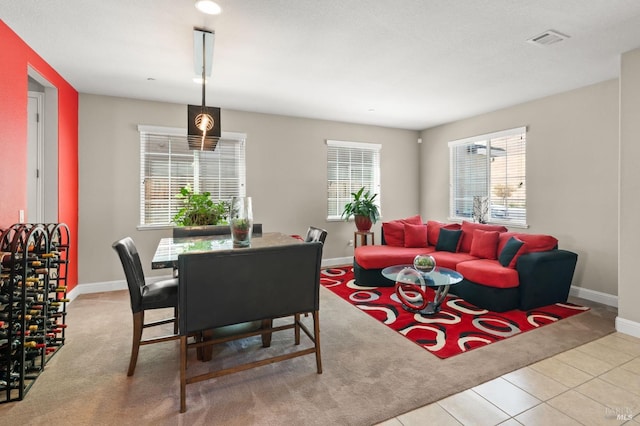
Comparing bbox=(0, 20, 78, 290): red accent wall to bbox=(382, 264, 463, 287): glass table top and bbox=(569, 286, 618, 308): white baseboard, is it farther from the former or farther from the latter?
bbox=(569, 286, 618, 308): white baseboard

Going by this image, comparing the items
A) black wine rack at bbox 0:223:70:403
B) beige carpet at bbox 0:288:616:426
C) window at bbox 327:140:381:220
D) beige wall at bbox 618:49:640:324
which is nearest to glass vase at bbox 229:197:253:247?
beige carpet at bbox 0:288:616:426

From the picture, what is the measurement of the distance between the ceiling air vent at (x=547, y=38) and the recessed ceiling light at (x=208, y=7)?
8.56 feet

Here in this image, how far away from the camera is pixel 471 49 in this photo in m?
2.91

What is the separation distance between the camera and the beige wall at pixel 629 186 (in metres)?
2.84

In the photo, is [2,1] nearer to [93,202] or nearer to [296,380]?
[93,202]

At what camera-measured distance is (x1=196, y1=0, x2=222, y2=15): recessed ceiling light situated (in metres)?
2.18

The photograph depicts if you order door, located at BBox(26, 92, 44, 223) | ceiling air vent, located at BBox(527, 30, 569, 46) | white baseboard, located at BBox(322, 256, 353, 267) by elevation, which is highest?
ceiling air vent, located at BBox(527, 30, 569, 46)

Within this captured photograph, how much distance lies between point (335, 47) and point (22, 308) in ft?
9.98

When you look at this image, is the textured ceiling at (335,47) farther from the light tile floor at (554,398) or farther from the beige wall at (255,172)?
the light tile floor at (554,398)

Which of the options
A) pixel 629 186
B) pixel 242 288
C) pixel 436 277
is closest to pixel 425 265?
pixel 436 277

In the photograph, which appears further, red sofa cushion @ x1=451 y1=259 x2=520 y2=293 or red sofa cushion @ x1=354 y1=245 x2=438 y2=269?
red sofa cushion @ x1=354 y1=245 x2=438 y2=269

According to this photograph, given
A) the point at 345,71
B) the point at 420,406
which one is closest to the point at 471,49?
the point at 345,71

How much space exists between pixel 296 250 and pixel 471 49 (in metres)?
2.51

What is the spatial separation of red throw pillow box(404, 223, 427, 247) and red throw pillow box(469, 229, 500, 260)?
2.67ft
